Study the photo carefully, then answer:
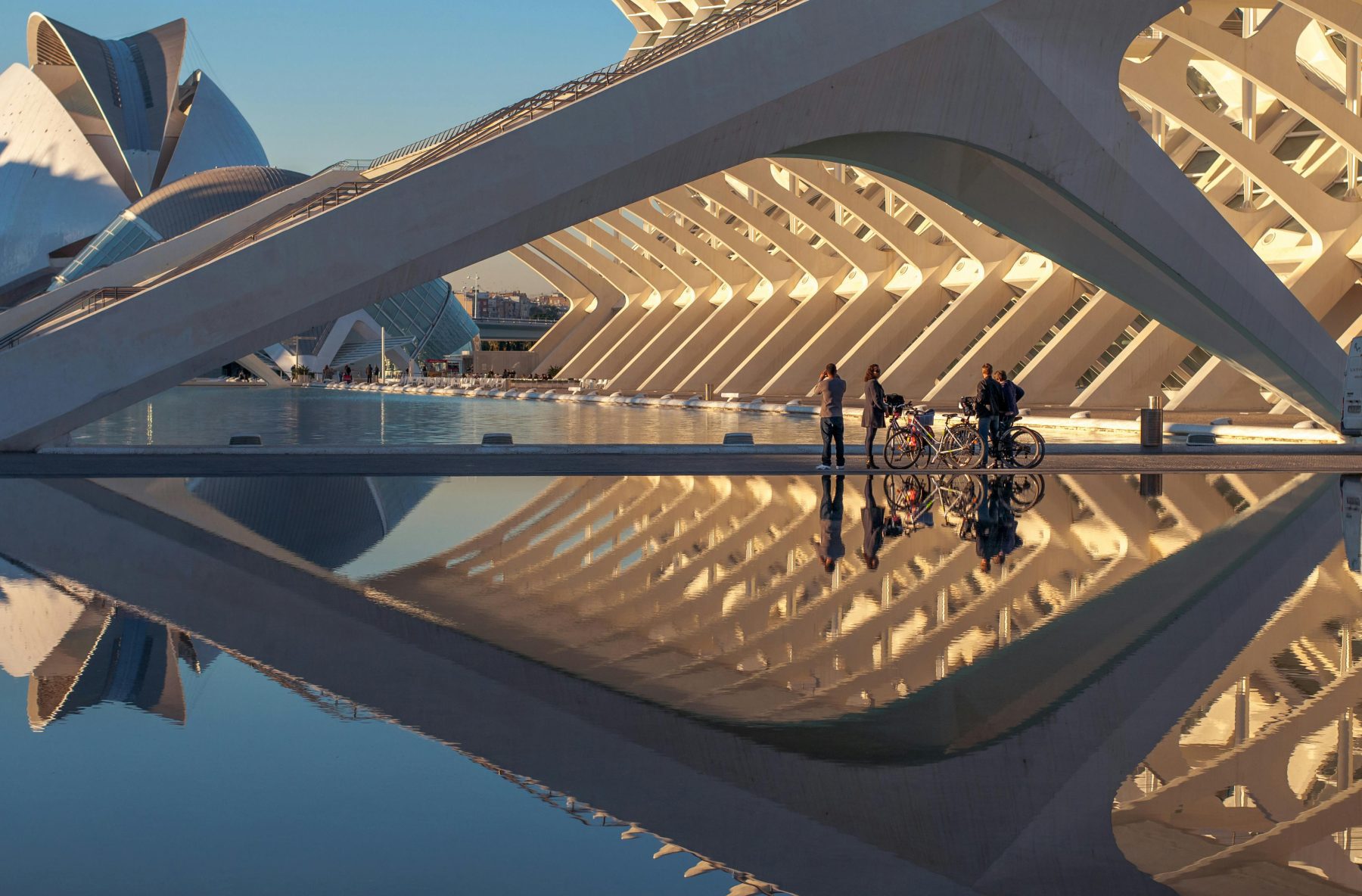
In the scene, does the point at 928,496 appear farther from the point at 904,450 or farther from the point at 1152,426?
the point at 1152,426

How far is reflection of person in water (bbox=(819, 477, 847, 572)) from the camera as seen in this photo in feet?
27.6

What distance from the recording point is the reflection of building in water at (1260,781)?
3.44 metres

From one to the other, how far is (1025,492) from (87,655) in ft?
30.4

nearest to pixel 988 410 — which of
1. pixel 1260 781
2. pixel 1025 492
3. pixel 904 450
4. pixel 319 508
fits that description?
pixel 904 450

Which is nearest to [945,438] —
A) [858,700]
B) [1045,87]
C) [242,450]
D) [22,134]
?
[1045,87]

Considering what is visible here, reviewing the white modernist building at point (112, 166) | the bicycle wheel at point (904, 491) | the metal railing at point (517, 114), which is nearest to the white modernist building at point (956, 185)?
the metal railing at point (517, 114)

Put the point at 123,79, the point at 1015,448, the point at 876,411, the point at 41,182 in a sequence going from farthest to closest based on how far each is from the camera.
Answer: the point at 41,182, the point at 123,79, the point at 1015,448, the point at 876,411

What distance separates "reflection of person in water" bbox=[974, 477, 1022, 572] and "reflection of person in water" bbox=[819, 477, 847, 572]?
2.73 feet

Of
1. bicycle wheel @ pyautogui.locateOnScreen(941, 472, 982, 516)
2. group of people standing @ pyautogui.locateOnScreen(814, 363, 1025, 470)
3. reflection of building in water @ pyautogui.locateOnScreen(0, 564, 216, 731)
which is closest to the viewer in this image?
reflection of building in water @ pyautogui.locateOnScreen(0, 564, 216, 731)

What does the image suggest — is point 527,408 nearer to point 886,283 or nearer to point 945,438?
point 886,283

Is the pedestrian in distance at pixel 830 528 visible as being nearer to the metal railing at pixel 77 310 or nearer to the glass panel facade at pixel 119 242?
the metal railing at pixel 77 310

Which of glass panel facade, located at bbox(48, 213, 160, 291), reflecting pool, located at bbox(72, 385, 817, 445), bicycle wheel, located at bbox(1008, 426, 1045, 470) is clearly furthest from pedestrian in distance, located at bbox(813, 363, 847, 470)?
glass panel facade, located at bbox(48, 213, 160, 291)

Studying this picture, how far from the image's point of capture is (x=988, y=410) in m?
15.9

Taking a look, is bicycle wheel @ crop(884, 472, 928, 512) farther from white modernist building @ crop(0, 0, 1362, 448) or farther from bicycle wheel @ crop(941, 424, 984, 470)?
white modernist building @ crop(0, 0, 1362, 448)
